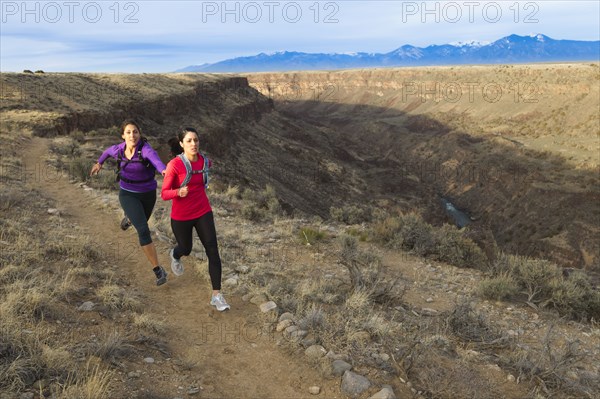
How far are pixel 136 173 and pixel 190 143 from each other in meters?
1.12

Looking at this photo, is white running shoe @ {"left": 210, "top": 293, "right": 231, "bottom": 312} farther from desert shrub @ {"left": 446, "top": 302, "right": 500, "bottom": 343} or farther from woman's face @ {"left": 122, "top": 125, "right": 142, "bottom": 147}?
desert shrub @ {"left": 446, "top": 302, "right": 500, "bottom": 343}

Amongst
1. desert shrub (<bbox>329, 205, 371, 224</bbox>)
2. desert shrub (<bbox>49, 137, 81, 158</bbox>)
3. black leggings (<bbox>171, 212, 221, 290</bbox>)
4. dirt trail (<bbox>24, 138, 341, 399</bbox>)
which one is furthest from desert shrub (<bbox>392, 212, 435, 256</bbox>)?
desert shrub (<bbox>49, 137, 81, 158</bbox>)

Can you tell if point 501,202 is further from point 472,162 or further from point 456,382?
point 456,382

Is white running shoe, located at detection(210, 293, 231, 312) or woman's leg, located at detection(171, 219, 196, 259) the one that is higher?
woman's leg, located at detection(171, 219, 196, 259)

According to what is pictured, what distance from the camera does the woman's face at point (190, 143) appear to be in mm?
4340

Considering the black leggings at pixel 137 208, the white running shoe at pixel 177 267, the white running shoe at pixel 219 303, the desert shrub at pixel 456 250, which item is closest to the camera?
the white running shoe at pixel 219 303

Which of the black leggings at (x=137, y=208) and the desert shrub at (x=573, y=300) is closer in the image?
the black leggings at (x=137, y=208)

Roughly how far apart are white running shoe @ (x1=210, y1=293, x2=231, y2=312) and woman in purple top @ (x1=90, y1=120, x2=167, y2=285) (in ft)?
3.73

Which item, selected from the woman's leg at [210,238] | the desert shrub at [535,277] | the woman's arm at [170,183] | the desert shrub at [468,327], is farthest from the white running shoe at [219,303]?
the desert shrub at [535,277]

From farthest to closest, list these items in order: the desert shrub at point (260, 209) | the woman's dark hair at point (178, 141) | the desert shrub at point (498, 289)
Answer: the desert shrub at point (260, 209), the desert shrub at point (498, 289), the woman's dark hair at point (178, 141)

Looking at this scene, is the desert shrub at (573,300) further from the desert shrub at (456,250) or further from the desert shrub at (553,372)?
the desert shrub at (553,372)

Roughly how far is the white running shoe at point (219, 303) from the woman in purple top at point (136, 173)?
114cm

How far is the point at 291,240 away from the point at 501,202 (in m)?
29.5

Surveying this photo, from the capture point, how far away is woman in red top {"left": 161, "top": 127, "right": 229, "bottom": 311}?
4344 millimetres
